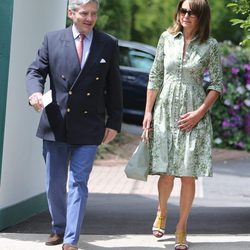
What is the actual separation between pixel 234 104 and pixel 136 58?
3.10m

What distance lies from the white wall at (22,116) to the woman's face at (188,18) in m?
1.38

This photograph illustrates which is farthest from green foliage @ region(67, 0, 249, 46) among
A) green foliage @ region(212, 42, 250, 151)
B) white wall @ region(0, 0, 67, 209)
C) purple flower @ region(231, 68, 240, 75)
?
white wall @ region(0, 0, 67, 209)

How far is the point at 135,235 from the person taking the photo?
21.1ft

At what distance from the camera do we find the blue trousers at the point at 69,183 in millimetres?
5602

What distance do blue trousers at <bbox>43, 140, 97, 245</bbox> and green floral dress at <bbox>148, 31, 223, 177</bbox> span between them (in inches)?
20.6

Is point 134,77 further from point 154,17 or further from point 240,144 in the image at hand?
point 154,17

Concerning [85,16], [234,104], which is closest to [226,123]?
[234,104]

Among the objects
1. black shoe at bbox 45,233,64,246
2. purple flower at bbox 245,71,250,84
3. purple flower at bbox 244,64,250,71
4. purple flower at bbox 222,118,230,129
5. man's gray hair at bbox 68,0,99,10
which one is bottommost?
purple flower at bbox 222,118,230,129

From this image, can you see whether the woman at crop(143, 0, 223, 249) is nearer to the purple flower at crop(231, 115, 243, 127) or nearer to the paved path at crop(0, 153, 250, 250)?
the paved path at crop(0, 153, 250, 250)

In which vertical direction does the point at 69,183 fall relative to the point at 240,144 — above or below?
above

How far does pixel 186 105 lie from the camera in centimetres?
586

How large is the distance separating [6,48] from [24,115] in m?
0.72

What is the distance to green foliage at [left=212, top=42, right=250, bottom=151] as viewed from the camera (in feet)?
46.5

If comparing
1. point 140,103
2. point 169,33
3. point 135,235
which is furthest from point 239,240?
point 140,103
